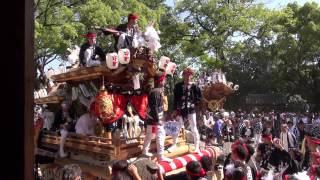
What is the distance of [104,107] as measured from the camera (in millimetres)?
6809

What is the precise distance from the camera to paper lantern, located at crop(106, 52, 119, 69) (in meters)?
6.50

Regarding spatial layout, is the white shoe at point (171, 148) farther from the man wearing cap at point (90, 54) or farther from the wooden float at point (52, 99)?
the wooden float at point (52, 99)

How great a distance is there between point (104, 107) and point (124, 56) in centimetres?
95

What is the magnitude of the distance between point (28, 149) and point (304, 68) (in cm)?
3088

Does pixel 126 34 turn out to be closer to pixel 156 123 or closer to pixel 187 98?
pixel 187 98

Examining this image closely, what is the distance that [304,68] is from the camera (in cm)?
2988

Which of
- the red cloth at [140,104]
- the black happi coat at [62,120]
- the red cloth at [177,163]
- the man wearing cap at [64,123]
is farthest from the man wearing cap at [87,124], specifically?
the red cloth at [177,163]

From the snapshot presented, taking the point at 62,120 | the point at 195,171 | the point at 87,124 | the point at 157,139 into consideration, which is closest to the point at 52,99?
the point at 62,120

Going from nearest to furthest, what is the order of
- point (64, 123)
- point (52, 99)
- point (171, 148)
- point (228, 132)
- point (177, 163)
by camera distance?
point (177, 163)
point (171, 148)
point (64, 123)
point (52, 99)
point (228, 132)

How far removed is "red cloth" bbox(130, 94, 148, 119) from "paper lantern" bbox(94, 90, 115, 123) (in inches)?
18.1

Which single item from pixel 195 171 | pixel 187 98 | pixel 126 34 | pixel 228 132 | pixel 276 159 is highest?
pixel 126 34

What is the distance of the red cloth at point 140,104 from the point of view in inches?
275
